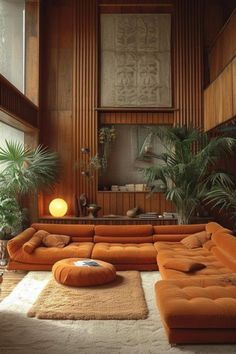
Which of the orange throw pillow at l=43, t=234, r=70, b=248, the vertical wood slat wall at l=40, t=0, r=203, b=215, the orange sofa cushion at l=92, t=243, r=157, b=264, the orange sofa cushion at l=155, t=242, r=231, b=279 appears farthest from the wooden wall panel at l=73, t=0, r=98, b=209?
the orange sofa cushion at l=155, t=242, r=231, b=279

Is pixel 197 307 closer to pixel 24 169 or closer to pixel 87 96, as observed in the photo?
pixel 24 169

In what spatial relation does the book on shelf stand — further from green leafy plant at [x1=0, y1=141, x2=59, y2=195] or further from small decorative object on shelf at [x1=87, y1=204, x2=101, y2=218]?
green leafy plant at [x1=0, y1=141, x2=59, y2=195]

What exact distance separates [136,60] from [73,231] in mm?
3696

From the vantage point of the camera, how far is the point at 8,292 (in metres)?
4.43

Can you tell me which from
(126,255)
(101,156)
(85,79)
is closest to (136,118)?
(101,156)

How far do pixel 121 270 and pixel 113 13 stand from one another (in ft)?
17.0

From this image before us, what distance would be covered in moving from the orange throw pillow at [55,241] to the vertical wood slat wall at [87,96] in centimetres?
177

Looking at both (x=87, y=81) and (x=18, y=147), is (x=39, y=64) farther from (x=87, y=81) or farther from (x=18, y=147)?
(x=18, y=147)

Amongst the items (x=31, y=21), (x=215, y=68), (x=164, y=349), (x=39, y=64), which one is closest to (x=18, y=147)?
(x=39, y=64)

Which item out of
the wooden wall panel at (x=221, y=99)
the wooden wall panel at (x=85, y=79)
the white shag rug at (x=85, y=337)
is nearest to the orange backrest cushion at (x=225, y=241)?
the white shag rug at (x=85, y=337)

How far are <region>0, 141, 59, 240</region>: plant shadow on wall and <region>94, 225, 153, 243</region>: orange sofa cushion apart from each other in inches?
53.8

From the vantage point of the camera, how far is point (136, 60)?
302 inches

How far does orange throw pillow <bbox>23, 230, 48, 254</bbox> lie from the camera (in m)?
5.20

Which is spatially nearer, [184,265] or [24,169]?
[184,265]
